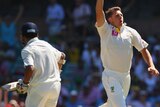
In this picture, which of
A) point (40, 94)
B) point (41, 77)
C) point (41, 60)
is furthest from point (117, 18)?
A: point (40, 94)

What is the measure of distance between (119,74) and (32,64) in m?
1.67

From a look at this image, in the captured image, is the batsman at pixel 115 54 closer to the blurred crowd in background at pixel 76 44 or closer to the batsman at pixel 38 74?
the batsman at pixel 38 74

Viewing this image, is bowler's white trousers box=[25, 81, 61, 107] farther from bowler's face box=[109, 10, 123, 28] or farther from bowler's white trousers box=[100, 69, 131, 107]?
bowler's face box=[109, 10, 123, 28]

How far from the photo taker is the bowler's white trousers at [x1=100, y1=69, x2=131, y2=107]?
37.2ft

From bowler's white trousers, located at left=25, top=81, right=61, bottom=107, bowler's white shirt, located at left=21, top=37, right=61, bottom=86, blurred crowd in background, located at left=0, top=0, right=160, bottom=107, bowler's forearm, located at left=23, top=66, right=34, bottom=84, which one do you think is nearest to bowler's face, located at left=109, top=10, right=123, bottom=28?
bowler's white shirt, located at left=21, top=37, right=61, bottom=86

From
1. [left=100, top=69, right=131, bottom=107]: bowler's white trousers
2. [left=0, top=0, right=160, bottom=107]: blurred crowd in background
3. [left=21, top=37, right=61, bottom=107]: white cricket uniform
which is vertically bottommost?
[left=0, top=0, right=160, bottom=107]: blurred crowd in background

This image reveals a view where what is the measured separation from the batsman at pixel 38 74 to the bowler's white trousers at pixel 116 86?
94cm

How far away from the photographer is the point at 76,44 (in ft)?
64.3

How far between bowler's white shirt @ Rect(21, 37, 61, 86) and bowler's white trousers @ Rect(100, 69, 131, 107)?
0.95 meters

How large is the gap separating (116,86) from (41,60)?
1.37m

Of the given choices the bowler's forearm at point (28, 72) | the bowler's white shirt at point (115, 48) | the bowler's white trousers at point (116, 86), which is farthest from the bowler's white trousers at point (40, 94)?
the bowler's white shirt at point (115, 48)

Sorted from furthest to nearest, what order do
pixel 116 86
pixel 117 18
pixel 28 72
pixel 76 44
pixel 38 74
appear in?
pixel 76 44
pixel 117 18
pixel 116 86
pixel 38 74
pixel 28 72

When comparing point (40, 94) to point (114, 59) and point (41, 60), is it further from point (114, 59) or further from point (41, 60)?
point (114, 59)

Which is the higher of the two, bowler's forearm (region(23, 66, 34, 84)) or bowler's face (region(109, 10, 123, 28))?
bowler's face (region(109, 10, 123, 28))
